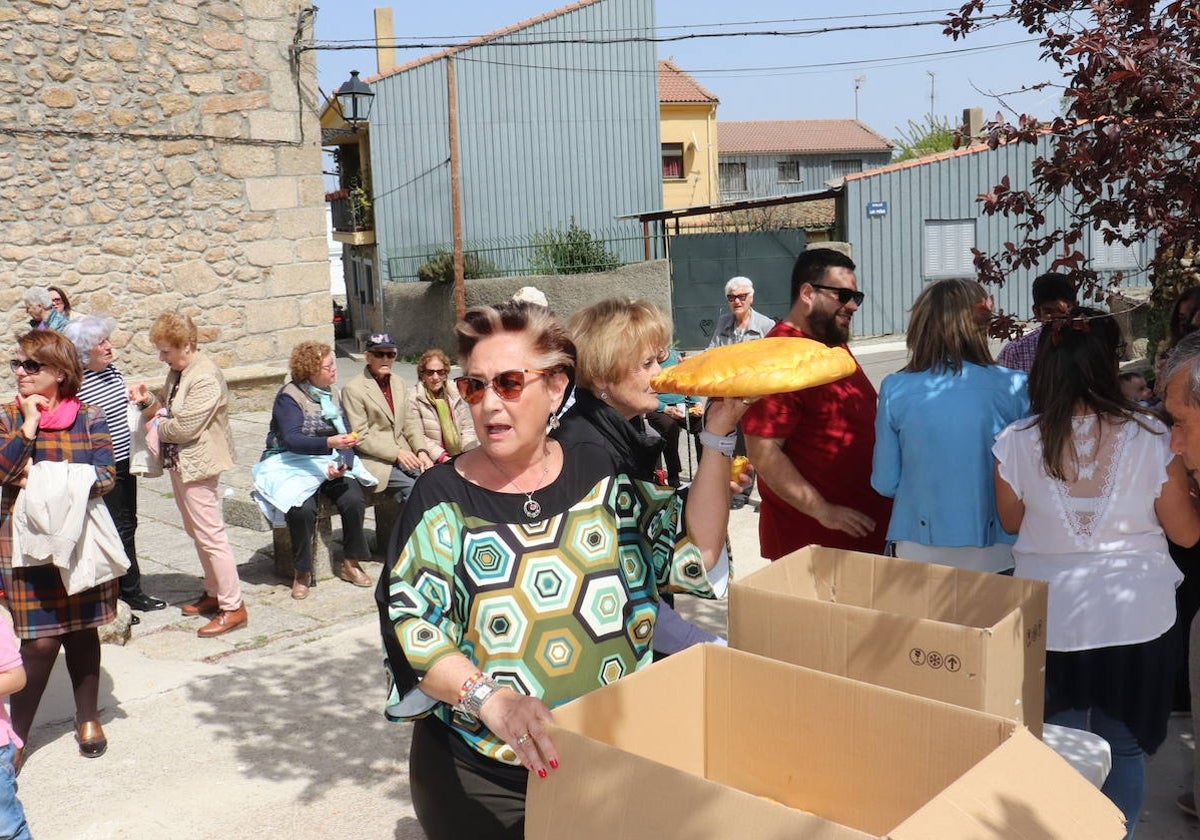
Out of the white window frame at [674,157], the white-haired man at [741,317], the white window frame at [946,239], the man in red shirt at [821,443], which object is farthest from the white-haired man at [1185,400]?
the white window frame at [674,157]

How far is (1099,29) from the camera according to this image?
8.14 ft

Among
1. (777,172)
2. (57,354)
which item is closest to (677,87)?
(777,172)

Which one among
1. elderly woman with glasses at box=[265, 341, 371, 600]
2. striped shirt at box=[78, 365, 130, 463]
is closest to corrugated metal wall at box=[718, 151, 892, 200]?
elderly woman with glasses at box=[265, 341, 371, 600]

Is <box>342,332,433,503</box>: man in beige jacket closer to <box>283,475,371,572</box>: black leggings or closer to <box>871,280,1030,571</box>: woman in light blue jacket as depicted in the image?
<box>283,475,371,572</box>: black leggings

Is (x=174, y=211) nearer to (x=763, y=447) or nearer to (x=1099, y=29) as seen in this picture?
(x=763, y=447)

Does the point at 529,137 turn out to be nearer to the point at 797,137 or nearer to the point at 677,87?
the point at 677,87

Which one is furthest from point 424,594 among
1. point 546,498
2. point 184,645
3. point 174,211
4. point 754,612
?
point 174,211

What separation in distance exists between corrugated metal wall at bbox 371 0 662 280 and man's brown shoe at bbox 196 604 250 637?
61.9 ft

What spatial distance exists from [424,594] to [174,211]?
11.4m

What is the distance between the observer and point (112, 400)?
618 centimetres

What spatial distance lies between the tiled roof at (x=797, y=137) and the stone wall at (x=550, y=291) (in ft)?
71.5

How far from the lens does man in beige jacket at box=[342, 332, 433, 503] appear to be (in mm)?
6871

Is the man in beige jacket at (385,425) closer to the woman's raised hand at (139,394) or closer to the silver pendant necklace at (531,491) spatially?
the woman's raised hand at (139,394)

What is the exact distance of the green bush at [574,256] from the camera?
22.1m
